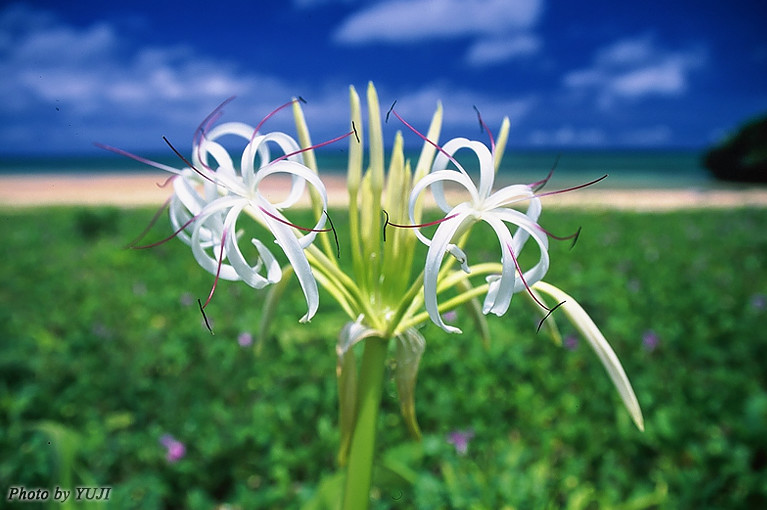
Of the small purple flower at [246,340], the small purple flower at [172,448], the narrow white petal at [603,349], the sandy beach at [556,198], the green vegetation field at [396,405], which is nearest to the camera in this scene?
the narrow white petal at [603,349]

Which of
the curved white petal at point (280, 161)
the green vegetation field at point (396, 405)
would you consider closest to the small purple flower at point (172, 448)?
the green vegetation field at point (396, 405)

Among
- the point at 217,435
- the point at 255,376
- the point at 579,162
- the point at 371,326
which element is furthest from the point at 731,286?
the point at 579,162

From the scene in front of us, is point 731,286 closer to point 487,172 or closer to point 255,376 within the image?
point 255,376

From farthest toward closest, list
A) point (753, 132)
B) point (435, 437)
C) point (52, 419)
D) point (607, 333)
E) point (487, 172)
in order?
point (753, 132) → point (607, 333) → point (52, 419) → point (435, 437) → point (487, 172)

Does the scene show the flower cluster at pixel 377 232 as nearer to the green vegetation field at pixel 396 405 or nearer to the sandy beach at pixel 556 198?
the green vegetation field at pixel 396 405

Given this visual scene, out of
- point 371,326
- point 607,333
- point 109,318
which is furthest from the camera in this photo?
point 109,318

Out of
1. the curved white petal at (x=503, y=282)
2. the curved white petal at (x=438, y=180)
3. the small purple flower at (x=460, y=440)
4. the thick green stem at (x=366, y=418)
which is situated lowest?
the small purple flower at (x=460, y=440)

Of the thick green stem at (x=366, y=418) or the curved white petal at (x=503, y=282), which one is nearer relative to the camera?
the curved white petal at (x=503, y=282)

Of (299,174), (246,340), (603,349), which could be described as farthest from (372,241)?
(246,340)
